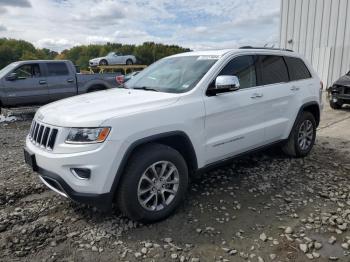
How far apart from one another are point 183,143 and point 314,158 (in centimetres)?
299

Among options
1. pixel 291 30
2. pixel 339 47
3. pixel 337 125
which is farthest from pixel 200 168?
pixel 291 30

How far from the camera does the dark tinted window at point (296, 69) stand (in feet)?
17.1

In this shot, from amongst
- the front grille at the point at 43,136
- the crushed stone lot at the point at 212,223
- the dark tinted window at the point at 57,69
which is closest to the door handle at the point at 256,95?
the crushed stone lot at the point at 212,223

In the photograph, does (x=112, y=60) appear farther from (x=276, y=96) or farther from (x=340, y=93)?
(x=276, y=96)

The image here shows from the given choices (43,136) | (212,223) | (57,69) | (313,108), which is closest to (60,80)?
(57,69)

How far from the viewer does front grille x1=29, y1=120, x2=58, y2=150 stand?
126 inches

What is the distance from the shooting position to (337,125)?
27.6 feet

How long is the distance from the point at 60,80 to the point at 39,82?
68cm

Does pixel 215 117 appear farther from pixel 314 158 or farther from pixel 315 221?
pixel 314 158

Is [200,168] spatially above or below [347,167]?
above

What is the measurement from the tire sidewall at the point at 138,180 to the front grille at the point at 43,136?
77 centimetres

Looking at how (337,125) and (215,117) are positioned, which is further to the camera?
(337,125)

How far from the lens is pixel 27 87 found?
10.8m

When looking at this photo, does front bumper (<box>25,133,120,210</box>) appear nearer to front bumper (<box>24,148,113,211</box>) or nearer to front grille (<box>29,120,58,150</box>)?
front bumper (<box>24,148,113,211</box>)
